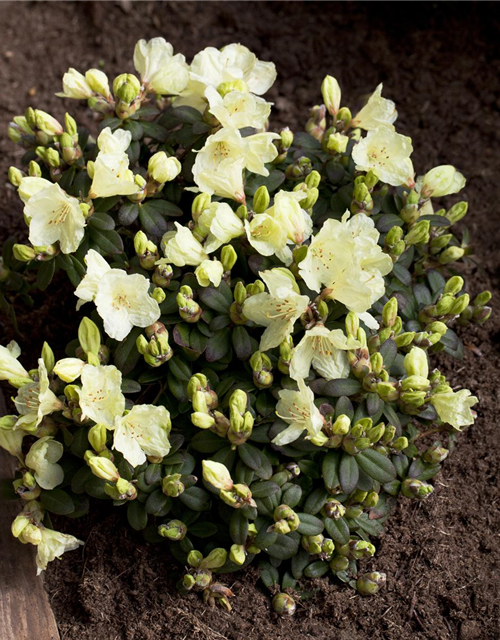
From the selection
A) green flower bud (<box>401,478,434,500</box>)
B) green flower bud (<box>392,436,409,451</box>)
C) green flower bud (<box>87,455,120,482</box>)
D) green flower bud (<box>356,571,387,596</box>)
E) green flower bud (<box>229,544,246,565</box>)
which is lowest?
green flower bud (<box>356,571,387,596</box>)

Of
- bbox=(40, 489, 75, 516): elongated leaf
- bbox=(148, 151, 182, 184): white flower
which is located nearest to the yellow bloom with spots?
bbox=(148, 151, 182, 184): white flower

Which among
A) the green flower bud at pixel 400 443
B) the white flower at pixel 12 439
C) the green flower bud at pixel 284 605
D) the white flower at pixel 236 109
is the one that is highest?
the white flower at pixel 236 109

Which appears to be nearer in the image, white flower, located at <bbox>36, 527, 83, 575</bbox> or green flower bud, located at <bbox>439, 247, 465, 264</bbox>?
white flower, located at <bbox>36, 527, 83, 575</bbox>

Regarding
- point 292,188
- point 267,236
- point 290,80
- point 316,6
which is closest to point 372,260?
point 267,236

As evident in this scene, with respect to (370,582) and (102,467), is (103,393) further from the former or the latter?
(370,582)

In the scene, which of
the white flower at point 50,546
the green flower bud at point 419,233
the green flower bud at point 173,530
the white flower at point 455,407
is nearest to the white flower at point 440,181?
the green flower bud at point 419,233

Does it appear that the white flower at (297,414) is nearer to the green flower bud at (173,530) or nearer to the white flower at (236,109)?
the green flower bud at (173,530)

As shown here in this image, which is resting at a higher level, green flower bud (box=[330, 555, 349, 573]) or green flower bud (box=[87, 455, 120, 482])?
green flower bud (box=[87, 455, 120, 482])

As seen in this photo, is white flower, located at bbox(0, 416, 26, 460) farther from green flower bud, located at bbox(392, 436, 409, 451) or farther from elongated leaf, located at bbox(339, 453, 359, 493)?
green flower bud, located at bbox(392, 436, 409, 451)
